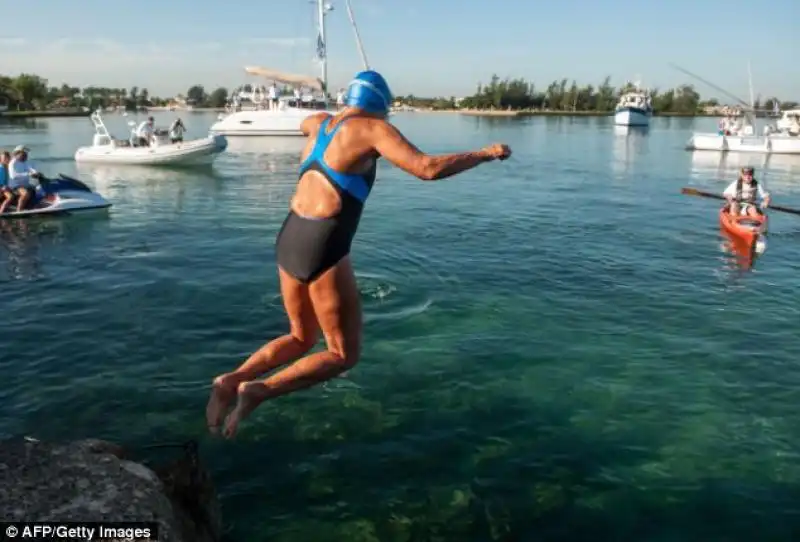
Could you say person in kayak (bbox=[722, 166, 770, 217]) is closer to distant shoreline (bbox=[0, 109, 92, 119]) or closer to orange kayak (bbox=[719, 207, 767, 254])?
orange kayak (bbox=[719, 207, 767, 254])

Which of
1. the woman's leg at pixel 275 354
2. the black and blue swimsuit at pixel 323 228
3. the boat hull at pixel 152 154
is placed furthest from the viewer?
the boat hull at pixel 152 154

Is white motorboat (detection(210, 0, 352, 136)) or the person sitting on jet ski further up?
white motorboat (detection(210, 0, 352, 136))

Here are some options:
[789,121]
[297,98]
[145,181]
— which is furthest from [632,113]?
[145,181]

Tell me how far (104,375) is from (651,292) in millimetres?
10774

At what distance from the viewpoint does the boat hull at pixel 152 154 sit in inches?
1341

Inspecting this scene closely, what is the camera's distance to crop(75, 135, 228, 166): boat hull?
1341 inches

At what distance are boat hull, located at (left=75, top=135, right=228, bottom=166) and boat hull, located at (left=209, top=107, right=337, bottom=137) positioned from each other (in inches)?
1045

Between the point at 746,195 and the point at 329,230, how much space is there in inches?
723

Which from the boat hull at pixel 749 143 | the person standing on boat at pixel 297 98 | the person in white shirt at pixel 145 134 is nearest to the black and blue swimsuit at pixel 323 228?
the person in white shirt at pixel 145 134

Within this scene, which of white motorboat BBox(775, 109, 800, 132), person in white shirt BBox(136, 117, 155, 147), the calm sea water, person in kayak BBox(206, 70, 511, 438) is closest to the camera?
person in kayak BBox(206, 70, 511, 438)

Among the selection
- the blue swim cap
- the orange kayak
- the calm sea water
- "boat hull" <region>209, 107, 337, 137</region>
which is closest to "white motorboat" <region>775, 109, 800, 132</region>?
the calm sea water

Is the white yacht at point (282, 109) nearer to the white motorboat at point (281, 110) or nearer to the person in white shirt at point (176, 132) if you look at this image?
the white motorboat at point (281, 110)

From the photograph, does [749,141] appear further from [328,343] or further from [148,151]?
[328,343]

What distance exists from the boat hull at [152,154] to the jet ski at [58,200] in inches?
480
